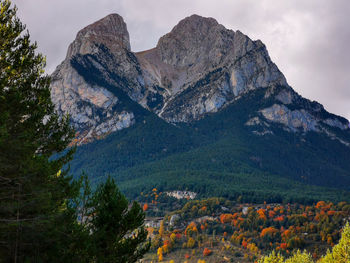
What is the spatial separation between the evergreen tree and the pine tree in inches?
78.6

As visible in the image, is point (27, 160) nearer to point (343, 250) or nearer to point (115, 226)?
point (115, 226)

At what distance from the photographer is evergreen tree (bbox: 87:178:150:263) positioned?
2325 cm

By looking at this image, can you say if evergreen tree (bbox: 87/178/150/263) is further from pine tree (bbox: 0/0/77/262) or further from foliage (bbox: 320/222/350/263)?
foliage (bbox: 320/222/350/263)

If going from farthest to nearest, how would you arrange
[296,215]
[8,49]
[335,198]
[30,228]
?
[335,198], [296,215], [8,49], [30,228]

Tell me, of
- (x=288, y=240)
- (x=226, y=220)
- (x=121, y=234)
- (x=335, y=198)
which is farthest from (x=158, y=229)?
(x=121, y=234)

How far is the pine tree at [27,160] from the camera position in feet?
58.1

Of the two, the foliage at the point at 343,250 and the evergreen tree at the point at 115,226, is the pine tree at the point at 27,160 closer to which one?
the evergreen tree at the point at 115,226

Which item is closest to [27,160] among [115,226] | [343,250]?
[115,226]

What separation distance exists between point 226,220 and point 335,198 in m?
67.5

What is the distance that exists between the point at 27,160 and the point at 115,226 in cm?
742

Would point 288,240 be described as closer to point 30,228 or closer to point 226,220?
point 226,220

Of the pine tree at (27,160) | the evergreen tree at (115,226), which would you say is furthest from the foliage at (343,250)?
the pine tree at (27,160)

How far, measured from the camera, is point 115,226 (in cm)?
2416

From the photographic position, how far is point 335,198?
7844 inches
